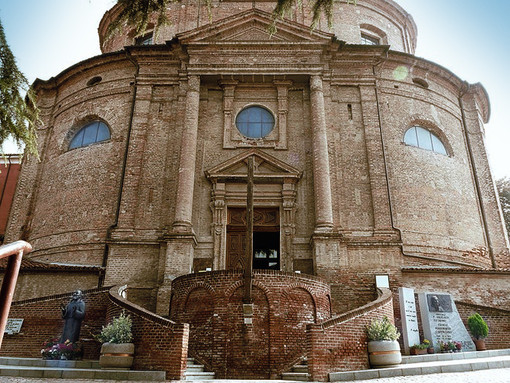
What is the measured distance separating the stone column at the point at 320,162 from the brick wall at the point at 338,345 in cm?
602

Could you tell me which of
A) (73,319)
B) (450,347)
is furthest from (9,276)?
(450,347)

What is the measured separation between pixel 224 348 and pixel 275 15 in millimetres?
7513

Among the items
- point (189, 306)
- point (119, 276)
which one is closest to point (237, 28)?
point (119, 276)

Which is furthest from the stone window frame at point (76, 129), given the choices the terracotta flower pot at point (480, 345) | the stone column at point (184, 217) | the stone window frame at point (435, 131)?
the terracotta flower pot at point (480, 345)

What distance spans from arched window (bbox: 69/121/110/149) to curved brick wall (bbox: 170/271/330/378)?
1074 cm

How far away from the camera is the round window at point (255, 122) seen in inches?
723

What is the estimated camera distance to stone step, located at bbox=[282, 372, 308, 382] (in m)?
9.29

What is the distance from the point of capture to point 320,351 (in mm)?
9062

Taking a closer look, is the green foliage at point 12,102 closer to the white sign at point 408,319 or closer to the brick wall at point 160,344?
the brick wall at point 160,344

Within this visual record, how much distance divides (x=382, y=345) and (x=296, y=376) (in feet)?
6.73

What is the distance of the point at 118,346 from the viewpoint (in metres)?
9.07

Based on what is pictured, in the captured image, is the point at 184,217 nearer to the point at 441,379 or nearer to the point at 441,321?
the point at 441,321

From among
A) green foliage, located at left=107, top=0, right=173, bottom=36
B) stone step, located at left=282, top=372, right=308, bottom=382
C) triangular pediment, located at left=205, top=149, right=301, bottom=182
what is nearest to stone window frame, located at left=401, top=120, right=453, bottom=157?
triangular pediment, located at left=205, top=149, right=301, bottom=182

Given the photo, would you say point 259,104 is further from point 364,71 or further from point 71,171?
point 71,171
